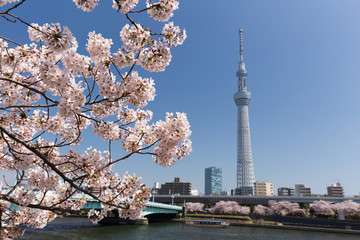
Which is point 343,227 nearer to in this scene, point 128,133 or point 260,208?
point 260,208

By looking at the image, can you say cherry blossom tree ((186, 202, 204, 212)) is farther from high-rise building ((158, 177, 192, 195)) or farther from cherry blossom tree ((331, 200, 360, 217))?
high-rise building ((158, 177, 192, 195))

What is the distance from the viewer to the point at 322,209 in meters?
70.8

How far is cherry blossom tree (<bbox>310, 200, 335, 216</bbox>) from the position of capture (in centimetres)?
6961

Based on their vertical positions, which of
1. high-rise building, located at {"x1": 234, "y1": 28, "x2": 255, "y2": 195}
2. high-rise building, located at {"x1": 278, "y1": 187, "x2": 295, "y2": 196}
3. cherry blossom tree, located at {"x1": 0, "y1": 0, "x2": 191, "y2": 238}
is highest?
high-rise building, located at {"x1": 234, "y1": 28, "x2": 255, "y2": 195}

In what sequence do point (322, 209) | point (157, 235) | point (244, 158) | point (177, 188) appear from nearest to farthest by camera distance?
1. point (157, 235)
2. point (322, 209)
3. point (244, 158)
4. point (177, 188)

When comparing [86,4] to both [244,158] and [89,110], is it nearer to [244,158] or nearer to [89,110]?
[89,110]

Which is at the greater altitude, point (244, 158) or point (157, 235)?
point (244, 158)

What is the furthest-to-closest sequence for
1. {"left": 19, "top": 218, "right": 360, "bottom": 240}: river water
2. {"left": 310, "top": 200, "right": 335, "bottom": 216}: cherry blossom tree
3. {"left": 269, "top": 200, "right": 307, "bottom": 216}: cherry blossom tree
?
{"left": 269, "top": 200, "right": 307, "bottom": 216}: cherry blossom tree
{"left": 310, "top": 200, "right": 335, "bottom": 216}: cherry blossom tree
{"left": 19, "top": 218, "right": 360, "bottom": 240}: river water

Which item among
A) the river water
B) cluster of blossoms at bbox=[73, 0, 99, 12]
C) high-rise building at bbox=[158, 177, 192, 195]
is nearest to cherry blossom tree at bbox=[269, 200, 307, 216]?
the river water

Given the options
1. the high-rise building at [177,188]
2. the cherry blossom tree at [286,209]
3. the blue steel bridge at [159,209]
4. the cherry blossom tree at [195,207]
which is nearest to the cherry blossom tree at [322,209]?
the cherry blossom tree at [286,209]

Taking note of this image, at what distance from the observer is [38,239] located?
114 ft

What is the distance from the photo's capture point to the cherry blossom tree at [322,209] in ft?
228

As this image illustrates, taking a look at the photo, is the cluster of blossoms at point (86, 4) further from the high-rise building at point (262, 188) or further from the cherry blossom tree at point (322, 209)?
the high-rise building at point (262, 188)

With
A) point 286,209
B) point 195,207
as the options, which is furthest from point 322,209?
point 195,207
